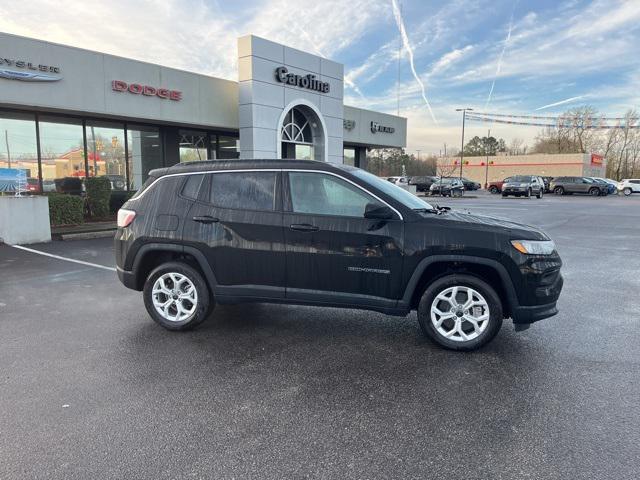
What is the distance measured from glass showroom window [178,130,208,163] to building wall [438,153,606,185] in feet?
156

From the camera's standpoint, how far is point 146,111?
14750 millimetres

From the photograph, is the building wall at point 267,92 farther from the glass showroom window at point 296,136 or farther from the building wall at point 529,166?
the building wall at point 529,166

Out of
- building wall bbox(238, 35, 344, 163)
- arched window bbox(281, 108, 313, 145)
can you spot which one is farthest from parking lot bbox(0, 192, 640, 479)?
arched window bbox(281, 108, 313, 145)

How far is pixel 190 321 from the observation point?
195 inches

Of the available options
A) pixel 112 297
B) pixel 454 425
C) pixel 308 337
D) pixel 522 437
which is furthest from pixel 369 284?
pixel 112 297

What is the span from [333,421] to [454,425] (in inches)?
32.4

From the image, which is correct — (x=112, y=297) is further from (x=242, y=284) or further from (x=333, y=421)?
(x=333, y=421)

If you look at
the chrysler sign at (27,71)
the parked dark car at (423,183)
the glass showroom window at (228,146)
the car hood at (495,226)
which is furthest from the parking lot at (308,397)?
the parked dark car at (423,183)

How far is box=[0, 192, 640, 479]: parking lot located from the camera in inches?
108

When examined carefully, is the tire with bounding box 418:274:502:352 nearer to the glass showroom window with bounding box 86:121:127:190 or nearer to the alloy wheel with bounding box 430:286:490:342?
the alloy wheel with bounding box 430:286:490:342

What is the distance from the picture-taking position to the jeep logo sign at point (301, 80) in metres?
17.3

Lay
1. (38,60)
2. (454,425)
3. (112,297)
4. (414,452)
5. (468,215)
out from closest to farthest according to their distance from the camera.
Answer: (414,452)
(454,425)
(468,215)
(112,297)
(38,60)

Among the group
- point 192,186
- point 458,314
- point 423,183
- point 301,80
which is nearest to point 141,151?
point 301,80

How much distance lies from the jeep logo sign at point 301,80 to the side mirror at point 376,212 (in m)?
14.3
